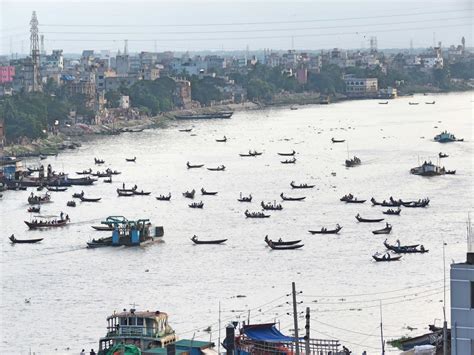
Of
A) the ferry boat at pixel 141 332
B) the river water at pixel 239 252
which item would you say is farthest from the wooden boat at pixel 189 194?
the ferry boat at pixel 141 332

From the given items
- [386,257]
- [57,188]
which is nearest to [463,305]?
[386,257]

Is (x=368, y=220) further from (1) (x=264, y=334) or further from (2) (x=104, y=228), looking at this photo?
(1) (x=264, y=334)

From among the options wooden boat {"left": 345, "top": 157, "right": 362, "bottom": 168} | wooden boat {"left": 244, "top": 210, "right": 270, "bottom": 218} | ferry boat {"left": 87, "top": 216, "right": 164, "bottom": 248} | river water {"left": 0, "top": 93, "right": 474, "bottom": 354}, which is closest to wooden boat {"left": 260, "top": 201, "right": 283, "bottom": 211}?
river water {"left": 0, "top": 93, "right": 474, "bottom": 354}

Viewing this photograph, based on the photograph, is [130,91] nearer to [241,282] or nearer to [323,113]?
[323,113]

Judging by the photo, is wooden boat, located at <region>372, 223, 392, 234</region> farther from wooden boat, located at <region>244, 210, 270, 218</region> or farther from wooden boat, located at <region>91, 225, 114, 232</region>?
wooden boat, located at <region>91, 225, 114, 232</region>

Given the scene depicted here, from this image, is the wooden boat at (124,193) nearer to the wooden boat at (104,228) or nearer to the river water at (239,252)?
the river water at (239,252)
